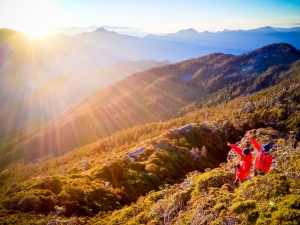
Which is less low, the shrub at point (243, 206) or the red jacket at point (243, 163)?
the red jacket at point (243, 163)

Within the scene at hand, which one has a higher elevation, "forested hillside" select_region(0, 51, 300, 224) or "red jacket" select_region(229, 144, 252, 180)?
"red jacket" select_region(229, 144, 252, 180)

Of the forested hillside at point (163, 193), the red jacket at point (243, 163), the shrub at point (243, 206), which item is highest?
the red jacket at point (243, 163)

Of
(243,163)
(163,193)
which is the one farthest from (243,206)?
(163,193)

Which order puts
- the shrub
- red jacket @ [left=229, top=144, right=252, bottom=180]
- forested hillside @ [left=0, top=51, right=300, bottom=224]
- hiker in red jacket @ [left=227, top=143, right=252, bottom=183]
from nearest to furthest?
1. the shrub
2. forested hillside @ [left=0, top=51, right=300, bottom=224]
3. hiker in red jacket @ [left=227, top=143, right=252, bottom=183]
4. red jacket @ [left=229, top=144, right=252, bottom=180]

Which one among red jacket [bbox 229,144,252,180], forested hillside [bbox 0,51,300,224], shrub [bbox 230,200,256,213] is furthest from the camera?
red jacket [bbox 229,144,252,180]

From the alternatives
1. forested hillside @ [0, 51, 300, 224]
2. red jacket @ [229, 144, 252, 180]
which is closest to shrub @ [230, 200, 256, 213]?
forested hillside @ [0, 51, 300, 224]

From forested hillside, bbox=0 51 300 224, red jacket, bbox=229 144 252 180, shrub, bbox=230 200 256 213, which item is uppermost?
red jacket, bbox=229 144 252 180

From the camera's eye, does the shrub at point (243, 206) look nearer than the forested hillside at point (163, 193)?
Yes

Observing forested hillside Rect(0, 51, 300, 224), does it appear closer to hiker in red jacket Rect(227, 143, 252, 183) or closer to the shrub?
the shrub

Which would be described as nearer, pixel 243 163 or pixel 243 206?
pixel 243 206

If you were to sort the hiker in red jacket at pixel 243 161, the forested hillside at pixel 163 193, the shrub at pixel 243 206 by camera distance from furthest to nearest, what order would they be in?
the hiker in red jacket at pixel 243 161
the forested hillside at pixel 163 193
the shrub at pixel 243 206

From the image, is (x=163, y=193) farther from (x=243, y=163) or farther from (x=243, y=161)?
(x=243, y=161)

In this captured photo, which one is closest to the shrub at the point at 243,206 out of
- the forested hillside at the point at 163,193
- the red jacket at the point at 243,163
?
the forested hillside at the point at 163,193

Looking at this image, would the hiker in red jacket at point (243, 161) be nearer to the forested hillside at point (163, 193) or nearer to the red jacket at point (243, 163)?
the red jacket at point (243, 163)
